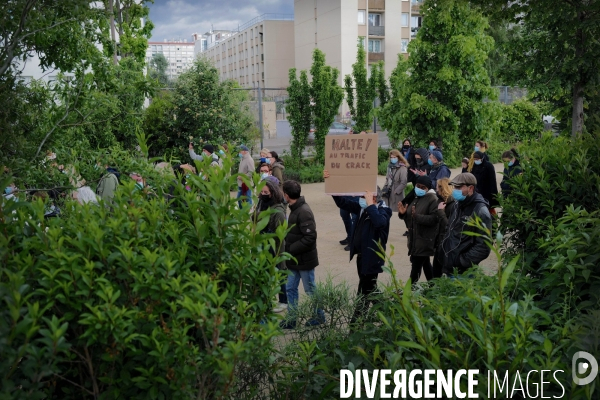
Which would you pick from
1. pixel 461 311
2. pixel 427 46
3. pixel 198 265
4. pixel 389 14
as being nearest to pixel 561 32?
pixel 427 46

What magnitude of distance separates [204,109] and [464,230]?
1281 centimetres

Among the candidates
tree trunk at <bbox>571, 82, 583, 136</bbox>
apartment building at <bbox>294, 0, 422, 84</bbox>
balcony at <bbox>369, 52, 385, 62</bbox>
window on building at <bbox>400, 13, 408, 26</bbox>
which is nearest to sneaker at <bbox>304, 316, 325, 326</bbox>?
tree trunk at <bbox>571, 82, 583, 136</bbox>

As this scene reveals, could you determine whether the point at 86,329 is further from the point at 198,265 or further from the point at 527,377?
the point at 527,377

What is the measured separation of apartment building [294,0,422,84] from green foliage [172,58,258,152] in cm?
3739

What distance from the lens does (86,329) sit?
2.42 meters

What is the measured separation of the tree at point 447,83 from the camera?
17109 millimetres

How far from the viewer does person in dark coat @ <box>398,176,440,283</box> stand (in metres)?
7.37

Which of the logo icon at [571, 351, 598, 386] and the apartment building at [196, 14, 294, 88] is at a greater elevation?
the apartment building at [196, 14, 294, 88]

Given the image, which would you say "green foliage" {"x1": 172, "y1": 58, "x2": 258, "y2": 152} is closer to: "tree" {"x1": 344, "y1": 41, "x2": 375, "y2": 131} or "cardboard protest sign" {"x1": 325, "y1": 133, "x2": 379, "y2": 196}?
"tree" {"x1": 344, "y1": 41, "x2": 375, "y2": 131}

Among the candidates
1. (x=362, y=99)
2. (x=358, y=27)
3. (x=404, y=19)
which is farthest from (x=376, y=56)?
(x=362, y=99)

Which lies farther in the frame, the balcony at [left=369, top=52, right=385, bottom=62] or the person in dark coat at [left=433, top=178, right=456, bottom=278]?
the balcony at [left=369, top=52, right=385, bottom=62]

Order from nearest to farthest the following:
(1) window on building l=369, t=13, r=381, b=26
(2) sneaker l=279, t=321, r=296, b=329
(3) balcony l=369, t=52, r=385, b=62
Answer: (2) sneaker l=279, t=321, r=296, b=329 < (1) window on building l=369, t=13, r=381, b=26 < (3) balcony l=369, t=52, r=385, b=62

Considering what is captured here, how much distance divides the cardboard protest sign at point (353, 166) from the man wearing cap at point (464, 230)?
1027mm

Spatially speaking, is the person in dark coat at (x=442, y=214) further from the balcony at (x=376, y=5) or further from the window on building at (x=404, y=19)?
the window on building at (x=404, y=19)
